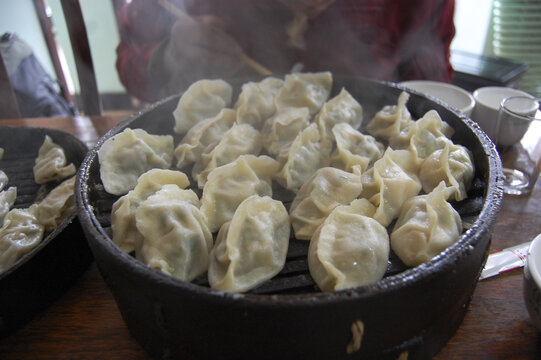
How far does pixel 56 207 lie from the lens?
2066 millimetres

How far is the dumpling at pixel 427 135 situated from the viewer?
6.77 ft

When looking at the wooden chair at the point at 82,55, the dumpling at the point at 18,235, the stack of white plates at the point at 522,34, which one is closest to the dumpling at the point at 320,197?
the dumpling at the point at 18,235

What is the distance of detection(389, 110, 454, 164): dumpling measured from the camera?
2062mm

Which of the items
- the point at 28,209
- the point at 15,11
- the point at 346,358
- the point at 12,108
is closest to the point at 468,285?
the point at 346,358

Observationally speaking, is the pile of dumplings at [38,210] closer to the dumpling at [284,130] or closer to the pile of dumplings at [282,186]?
the pile of dumplings at [282,186]

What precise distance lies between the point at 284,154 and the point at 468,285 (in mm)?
1038

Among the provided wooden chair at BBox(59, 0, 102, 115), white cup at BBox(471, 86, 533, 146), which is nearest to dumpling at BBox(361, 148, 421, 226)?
white cup at BBox(471, 86, 533, 146)

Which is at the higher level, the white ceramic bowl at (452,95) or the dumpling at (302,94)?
the dumpling at (302,94)

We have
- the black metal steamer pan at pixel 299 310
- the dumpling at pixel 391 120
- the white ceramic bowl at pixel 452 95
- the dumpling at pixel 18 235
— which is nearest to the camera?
the black metal steamer pan at pixel 299 310

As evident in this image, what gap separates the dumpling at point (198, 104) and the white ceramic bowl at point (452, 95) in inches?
55.6

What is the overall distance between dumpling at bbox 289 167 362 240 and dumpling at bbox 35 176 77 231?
3.61 ft

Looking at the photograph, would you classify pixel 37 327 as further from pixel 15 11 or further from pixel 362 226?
pixel 15 11

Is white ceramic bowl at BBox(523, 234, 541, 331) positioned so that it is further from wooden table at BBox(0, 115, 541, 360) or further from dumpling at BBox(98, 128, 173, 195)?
dumpling at BBox(98, 128, 173, 195)

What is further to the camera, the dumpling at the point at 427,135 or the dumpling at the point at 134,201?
the dumpling at the point at 427,135
